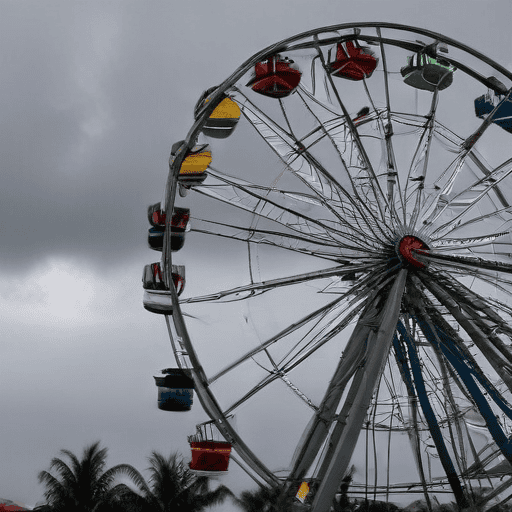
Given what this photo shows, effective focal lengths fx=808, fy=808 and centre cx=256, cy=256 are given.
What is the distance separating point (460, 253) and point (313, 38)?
4.79 metres

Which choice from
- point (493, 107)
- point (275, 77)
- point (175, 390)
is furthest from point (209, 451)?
point (493, 107)

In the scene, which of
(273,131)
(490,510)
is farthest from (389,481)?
(273,131)

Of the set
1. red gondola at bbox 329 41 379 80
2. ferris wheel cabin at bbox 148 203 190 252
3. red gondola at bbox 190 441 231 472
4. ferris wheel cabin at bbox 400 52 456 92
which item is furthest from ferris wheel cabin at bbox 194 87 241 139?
red gondola at bbox 190 441 231 472

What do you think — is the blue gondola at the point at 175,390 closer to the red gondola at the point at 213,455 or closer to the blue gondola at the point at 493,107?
the red gondola at the point at 213,455

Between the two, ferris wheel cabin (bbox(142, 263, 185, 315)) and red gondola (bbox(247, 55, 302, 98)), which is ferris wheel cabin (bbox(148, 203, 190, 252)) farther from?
red gondola (bbox(247, 55, 302, 98))

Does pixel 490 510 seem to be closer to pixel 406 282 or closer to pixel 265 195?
pixel 406 282

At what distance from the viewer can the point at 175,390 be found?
1350cm

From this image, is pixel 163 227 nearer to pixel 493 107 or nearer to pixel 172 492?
pixel 493 107

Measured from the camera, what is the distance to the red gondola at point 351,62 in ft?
47.9

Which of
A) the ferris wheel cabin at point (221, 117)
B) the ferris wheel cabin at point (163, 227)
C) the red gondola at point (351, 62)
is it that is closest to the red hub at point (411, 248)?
the red gondola at point (351, 62)

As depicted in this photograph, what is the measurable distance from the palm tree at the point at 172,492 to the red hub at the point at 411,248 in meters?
21.7

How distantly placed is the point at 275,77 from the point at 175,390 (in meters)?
5.61

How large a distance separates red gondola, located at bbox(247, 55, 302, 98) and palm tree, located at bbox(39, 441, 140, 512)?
24.4 m

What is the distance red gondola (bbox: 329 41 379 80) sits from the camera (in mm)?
14602
